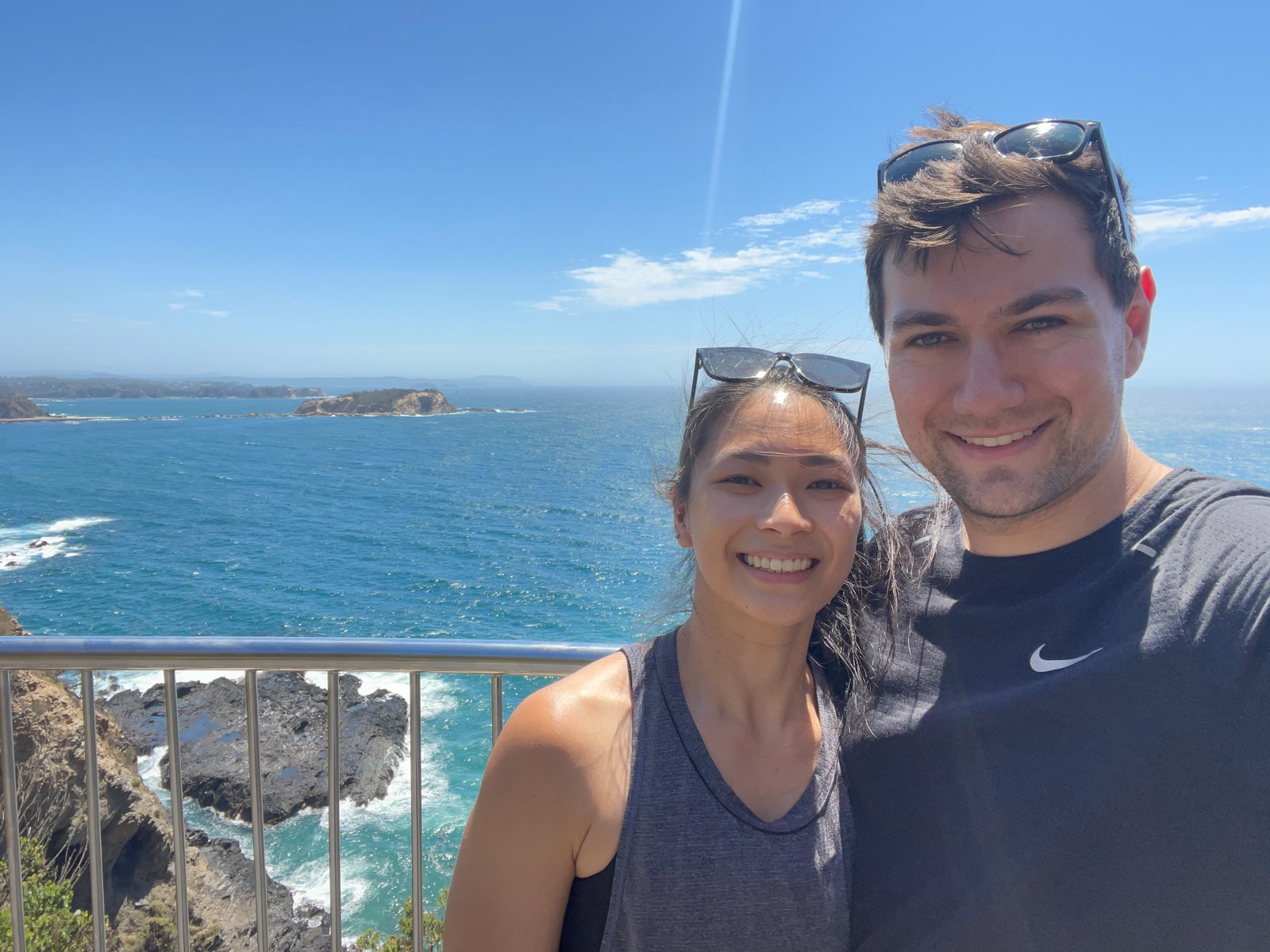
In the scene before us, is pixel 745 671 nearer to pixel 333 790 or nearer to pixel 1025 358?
pixel 1025 358

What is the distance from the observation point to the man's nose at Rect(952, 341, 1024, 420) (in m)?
1.62

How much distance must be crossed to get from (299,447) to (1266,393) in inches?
5582

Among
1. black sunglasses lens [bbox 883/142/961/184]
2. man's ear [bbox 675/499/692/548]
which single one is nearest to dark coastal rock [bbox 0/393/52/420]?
man's ear [bbox 675/499/692/548]

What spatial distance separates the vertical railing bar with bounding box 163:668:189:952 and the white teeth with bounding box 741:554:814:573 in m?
1.66

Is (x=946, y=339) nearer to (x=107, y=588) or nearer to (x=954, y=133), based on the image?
(x=954, y=133)

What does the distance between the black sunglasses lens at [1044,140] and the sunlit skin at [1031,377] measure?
119mm

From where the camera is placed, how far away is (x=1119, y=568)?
1.44m

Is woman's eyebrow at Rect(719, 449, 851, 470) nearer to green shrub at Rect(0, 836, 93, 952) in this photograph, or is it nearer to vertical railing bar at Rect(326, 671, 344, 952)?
vertical railing bar at Rect(326, 671, 344, 952)

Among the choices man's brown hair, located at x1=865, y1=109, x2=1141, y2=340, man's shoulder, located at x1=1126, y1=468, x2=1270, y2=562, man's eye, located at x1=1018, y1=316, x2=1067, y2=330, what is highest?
man's brown hair, located at x1=865, y1=109, x2=1141, y2=340

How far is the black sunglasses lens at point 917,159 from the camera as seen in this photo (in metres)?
1.79

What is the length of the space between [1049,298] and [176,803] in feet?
8.80

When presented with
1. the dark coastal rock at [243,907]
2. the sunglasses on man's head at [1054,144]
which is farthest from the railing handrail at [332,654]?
the dark coastal rock at [243,907]

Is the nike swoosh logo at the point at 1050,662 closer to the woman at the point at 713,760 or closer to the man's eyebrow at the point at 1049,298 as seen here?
the woman at the point at 713,760

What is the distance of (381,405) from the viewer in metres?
142
